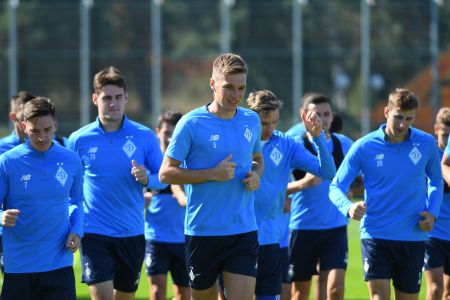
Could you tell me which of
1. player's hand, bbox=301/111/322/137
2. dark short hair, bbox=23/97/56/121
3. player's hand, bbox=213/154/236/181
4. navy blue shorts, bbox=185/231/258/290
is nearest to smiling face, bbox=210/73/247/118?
player's hand, bbox=213/154/236/181

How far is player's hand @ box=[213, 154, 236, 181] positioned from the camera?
6.61 m

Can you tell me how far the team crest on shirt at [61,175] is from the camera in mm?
7188

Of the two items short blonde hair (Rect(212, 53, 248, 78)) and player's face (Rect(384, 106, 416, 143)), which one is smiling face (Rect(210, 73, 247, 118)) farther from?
player's face (Rect(384, 106, 416, 143))

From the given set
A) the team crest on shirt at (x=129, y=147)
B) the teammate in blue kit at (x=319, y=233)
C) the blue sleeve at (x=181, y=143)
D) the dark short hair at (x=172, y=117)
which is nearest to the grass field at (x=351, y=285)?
the teammate in blue kit at (x=319, y=233)

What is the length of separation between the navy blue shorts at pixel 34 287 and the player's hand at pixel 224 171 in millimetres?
1530

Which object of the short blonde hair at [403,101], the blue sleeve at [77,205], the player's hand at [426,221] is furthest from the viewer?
the player's hand at [426,221]

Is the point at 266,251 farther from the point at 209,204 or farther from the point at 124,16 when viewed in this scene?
the point at 124,16

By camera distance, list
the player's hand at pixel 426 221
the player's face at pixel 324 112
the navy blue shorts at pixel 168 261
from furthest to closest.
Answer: the navy blue shorts at pixel 168 261, the player's face at pixel 324 112, the player's hand at pixel 426 221

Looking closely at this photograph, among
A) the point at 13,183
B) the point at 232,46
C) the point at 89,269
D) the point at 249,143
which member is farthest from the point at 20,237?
the point at 232,46

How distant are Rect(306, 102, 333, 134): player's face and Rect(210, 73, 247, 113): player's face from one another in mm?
2924

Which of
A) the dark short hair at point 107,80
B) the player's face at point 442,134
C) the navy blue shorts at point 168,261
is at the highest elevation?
the dark short hair at point 107,80

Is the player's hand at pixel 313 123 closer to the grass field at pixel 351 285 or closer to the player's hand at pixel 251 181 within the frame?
the player's hand at pixel 251 181

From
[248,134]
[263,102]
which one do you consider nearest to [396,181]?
[263,102]

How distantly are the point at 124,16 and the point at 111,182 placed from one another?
22350 mm
